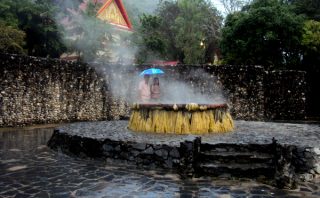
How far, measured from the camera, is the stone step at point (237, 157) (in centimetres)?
677

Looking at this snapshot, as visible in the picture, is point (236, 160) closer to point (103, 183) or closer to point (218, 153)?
point (218, 153)

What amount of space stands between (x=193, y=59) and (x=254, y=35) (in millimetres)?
16996

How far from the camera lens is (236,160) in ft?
22.5

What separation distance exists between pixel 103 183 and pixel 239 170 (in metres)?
2.51

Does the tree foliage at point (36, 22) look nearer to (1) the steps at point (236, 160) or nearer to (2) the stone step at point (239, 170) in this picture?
(1) the steps at point (236, 160)

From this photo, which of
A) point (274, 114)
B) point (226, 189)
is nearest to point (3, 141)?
point (226, 189)

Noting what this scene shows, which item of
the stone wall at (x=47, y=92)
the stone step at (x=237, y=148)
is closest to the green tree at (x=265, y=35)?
the stone wall at (x=47, y=92)

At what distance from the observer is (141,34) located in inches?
1186

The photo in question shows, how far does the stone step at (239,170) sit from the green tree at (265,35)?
13498 millimetres

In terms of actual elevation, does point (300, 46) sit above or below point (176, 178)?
above

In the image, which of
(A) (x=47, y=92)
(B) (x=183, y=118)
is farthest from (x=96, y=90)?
(B) (x=183, y=118)

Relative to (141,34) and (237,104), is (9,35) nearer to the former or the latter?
(237,104)

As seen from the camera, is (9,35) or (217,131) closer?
(217,131)

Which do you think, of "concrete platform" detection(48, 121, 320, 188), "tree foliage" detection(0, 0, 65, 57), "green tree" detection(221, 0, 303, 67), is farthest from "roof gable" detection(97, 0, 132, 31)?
"concrete platform" detection(48, 121, 320, 188)
